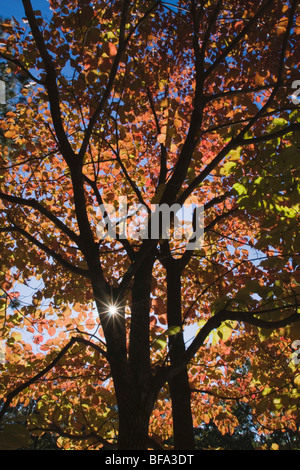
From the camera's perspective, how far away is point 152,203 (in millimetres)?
3660

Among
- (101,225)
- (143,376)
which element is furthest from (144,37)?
(143,376)

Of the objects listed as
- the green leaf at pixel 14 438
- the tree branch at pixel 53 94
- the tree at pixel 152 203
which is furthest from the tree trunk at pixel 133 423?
the tree branch at pixel 53 94

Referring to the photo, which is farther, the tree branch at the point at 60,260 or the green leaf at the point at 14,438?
the tree branch at the point at 60,260

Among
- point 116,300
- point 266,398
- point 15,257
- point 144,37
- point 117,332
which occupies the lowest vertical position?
point 266,398

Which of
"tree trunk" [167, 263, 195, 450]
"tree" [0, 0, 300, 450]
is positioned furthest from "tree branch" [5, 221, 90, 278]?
"tree trunk" [167, 263, 195, 450]

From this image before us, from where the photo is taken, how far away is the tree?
112 inches

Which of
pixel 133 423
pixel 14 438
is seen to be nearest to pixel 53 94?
pixel 14 438

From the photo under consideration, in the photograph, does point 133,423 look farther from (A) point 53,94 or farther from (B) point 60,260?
(A) point 53,94

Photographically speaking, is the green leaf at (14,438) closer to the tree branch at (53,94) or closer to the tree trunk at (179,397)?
the tree trunk at (179,397)

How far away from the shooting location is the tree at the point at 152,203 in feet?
9.30

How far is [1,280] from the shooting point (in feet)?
17.3
